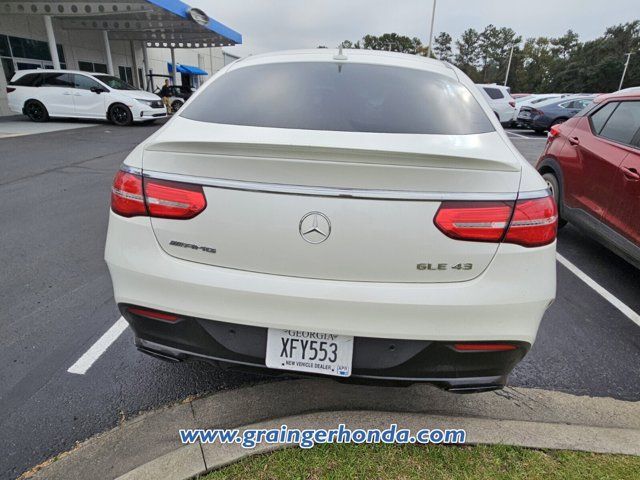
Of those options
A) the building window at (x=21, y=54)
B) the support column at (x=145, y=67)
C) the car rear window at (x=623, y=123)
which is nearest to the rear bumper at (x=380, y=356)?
the car rear window at (x=623, y=123)

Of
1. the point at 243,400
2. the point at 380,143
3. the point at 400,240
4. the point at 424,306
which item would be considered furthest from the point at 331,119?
the point at 243,400

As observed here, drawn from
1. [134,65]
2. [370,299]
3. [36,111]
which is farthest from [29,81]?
[370,299]

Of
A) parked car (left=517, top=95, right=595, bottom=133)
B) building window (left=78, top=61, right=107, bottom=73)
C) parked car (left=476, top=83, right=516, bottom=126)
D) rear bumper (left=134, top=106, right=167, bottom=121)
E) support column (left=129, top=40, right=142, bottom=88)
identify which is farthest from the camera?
support column (left=129, top=40, right=142, bottom=88)

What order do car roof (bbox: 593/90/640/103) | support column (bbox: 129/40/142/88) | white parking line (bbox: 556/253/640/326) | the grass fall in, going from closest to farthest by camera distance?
the grass
white parking line (bbox: 556/253/640/326)
car roof (bbox: 593/90/640/103)
support column (bbox: 129/40/142/88)

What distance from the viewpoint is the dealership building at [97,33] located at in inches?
635

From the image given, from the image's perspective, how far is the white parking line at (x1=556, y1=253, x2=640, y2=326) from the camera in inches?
127

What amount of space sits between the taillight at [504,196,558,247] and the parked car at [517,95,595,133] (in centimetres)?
1634

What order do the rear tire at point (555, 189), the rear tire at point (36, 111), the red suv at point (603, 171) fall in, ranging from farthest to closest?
the rear tire at point (36, 111)
the rear tire at point (555, 189)
the red suv at point (603, 171)

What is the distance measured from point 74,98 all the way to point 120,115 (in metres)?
1.55

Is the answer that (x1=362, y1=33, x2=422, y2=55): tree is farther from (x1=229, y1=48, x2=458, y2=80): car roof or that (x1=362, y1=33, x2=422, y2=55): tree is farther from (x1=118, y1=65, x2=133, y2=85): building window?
(x1=229, y1=48, x2=458, y2=80): car roof

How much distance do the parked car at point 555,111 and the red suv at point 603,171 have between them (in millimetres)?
12718

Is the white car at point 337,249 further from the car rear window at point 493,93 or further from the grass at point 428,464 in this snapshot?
the car rear window at point 493,93

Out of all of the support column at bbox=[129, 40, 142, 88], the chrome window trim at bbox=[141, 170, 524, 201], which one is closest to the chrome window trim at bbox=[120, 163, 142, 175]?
the chrome window trim at bbox=[141, 170, 524, 201]

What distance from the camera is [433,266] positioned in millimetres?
1543
